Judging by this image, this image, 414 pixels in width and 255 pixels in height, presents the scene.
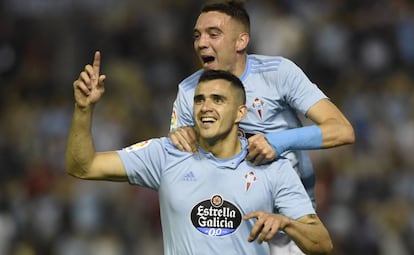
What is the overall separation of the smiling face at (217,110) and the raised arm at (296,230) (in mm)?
618

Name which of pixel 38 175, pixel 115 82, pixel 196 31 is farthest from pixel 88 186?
pixel 196 31

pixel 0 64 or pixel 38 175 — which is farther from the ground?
pixel 0 64

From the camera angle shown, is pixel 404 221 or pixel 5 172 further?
pixel 5 172

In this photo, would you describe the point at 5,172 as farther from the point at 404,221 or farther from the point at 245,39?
the point at 245,39

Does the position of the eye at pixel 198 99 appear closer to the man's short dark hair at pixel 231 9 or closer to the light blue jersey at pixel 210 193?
→ the light blue jersey at pixel 210 193

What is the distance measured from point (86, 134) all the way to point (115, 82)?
8433 mm

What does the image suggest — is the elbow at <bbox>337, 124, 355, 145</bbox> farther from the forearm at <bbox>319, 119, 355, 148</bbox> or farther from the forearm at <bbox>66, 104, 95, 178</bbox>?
the forearm at <bbox>66, 104, 95, 178</bbox>

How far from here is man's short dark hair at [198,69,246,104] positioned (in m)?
6.85

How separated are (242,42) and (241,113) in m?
0.82

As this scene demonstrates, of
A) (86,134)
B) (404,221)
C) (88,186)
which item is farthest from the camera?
(88,186)

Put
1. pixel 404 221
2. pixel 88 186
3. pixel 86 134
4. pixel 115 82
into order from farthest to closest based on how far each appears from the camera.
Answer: pixel 115 82
pixel 88 186
pixel 404 221
pixel 86 134

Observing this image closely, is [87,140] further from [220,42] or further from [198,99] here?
[220,42]

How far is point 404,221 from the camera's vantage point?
12.6 m

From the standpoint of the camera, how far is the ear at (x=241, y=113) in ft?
22.5
